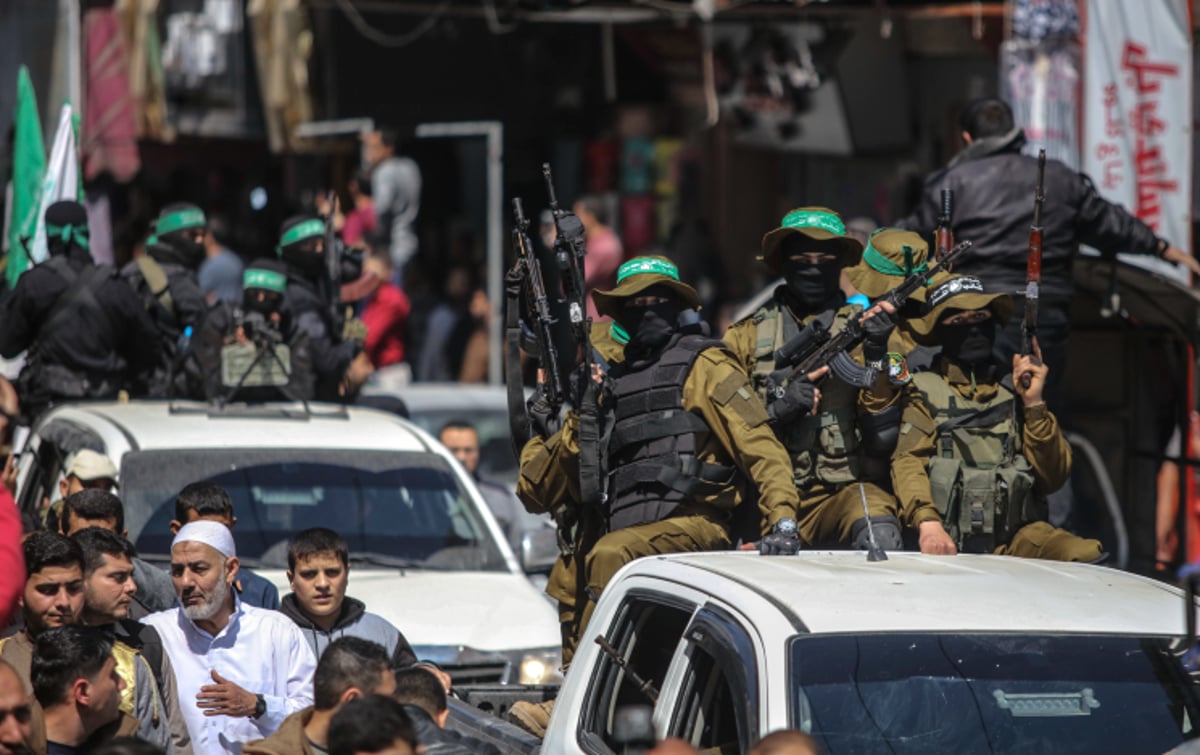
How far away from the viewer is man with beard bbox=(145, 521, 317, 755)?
6.20 m

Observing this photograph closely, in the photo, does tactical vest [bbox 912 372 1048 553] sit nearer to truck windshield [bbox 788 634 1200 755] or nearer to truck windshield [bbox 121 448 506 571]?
truck windshield [bbox 788 634 1200 755]

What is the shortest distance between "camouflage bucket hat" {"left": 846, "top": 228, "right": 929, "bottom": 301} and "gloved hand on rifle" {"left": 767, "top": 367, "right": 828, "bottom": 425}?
3.09 ft

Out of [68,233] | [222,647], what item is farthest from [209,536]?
[68,233]

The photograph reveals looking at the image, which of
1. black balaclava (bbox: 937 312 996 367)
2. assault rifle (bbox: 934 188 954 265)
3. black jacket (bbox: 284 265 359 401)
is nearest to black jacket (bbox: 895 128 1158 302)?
assault rifle (bbox: 934 188 954 265)

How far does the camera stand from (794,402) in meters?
6.81

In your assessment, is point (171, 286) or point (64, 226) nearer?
point (64, 226)

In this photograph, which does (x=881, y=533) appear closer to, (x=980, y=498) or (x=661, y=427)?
(x=980, y=498)

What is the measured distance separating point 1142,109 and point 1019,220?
9.58 ft

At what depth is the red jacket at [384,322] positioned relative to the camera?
48.7 ft

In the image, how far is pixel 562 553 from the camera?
727 centimetres

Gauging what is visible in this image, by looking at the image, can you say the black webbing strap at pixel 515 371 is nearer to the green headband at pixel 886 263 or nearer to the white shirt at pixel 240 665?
the white shirt at pixel 240 665

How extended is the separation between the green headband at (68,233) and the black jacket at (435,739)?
6182 mm

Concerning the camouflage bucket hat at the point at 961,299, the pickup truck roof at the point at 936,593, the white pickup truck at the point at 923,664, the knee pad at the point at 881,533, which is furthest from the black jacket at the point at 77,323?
the white pickup truck at the point at 923,664

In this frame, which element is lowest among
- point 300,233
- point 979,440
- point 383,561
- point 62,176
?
point 383,561
